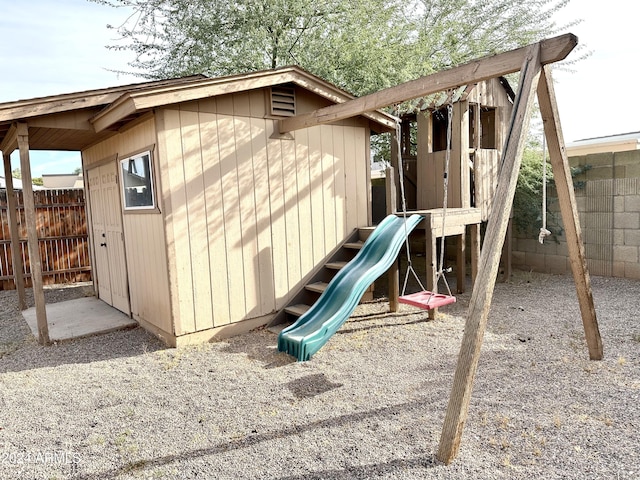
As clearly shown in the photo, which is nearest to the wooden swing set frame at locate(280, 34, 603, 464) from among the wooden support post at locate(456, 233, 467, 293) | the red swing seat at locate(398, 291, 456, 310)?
the red swing seat at locate(398, 291, 456, 310)

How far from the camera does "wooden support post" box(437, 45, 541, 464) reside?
225cm

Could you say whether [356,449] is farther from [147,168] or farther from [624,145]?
[624,145]

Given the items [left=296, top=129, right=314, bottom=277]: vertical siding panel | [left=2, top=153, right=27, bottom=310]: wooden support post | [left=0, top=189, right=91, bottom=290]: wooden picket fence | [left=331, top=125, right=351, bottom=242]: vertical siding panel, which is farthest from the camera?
[left=0, top=189, right=91, bottom=290]: wooden picket fence

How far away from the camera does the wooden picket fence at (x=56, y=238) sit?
26.1ft

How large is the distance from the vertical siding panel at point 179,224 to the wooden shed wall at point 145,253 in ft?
0.48

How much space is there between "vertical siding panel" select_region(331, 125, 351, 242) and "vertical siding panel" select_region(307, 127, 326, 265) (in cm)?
25

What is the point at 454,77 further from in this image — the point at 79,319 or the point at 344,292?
the point at 79,319

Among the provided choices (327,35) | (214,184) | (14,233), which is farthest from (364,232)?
(14,233)

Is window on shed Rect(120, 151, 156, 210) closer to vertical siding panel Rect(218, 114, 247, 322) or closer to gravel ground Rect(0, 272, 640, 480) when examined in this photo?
vertical siding panel Rect(218, 114, 247, 322)

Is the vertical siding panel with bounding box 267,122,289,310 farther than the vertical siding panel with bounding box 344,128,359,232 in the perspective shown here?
No

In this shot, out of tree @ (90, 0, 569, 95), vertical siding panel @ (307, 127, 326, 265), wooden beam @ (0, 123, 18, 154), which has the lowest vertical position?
vertical siding panel @ (307, 127, 326, 265)

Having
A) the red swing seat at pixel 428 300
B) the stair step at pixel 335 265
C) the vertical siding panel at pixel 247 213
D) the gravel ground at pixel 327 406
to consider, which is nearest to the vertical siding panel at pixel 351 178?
the stair step at pixel 335 265

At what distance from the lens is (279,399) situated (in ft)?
10.1

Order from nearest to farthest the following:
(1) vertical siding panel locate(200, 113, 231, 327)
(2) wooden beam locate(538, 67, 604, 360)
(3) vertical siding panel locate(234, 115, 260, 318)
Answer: (2) wooden beam locate(538, 67, 604, 360)
(1) vertical siding panel locate(200, 113, 231, 327)
(3) vertical siding panel locate(234, 115, 260, 318)
